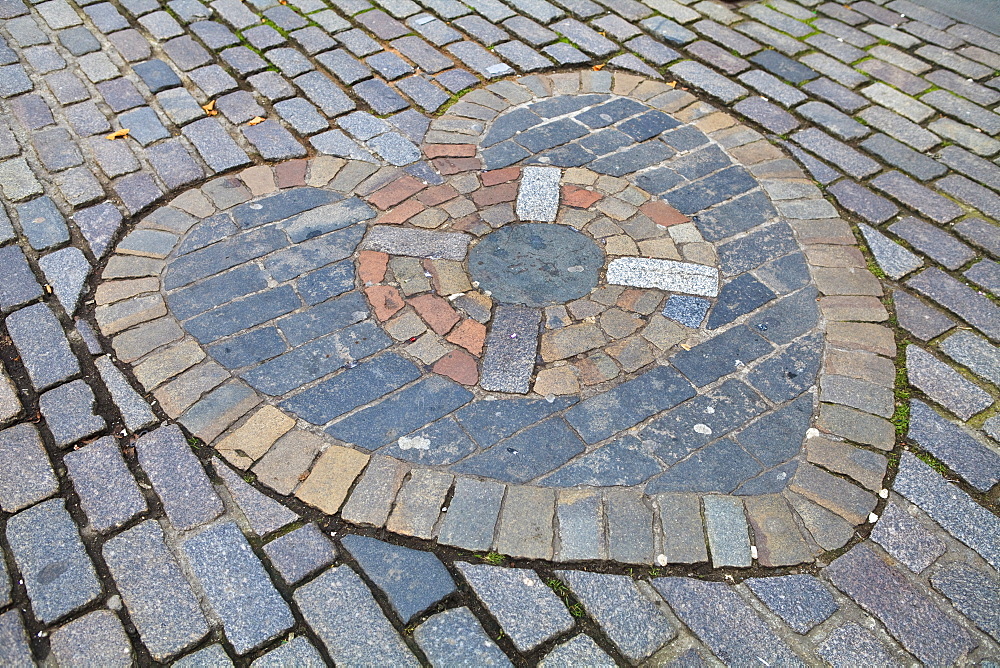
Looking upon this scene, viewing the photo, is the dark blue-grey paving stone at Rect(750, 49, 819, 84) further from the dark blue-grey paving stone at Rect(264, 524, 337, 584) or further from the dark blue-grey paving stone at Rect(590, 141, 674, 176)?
the dark blue-grey paving stone at Rect(264, 524, 337, 584)

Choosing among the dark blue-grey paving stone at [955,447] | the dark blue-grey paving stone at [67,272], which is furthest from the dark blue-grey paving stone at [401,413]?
the dark blue-grey paving stone at [955,447]

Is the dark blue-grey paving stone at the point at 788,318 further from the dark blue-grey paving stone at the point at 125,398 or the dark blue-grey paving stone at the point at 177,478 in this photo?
the dark blue-grey paving stone at the point at 125,398

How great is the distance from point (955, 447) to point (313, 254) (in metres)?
2.96

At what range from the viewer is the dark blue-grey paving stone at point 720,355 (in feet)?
11.0

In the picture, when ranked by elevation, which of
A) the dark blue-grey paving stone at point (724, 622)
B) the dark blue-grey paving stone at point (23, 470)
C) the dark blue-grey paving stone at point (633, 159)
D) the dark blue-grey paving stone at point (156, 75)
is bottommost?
the dark blue-grey paving stone at point (724, 622)

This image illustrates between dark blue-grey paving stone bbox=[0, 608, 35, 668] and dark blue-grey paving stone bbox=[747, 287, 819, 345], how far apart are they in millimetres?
3056

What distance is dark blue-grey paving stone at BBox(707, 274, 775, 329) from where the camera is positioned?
3584mm

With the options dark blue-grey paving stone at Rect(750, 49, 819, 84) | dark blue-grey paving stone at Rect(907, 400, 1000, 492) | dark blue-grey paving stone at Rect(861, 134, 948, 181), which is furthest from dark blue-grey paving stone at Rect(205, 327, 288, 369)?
dark blue-grey paving stone at Rect(750, 49, 819, 84)

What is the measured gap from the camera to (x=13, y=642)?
247cm

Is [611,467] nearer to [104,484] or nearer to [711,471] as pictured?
[711,471]

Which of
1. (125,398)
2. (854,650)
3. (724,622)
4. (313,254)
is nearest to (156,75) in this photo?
(313,254)

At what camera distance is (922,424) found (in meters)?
3.19

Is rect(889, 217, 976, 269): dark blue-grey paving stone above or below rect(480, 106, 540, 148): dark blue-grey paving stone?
below

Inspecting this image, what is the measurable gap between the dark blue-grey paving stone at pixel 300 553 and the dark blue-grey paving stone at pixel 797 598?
1497mm
